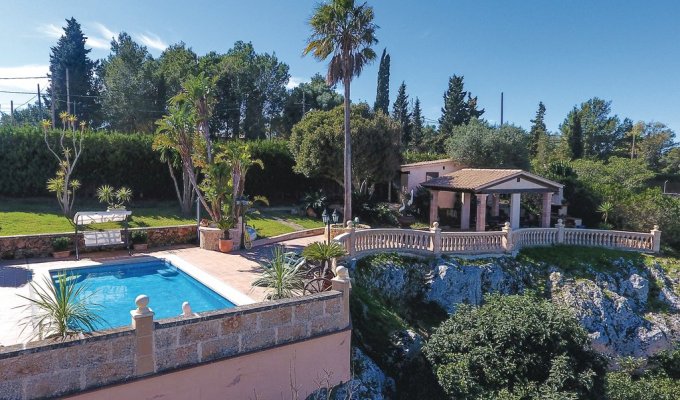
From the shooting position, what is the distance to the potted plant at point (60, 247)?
1362 centimetres

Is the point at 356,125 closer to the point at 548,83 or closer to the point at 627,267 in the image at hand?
the point at 627,267

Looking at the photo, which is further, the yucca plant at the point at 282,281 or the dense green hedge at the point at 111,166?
the dense green hedge at the point at 111,166

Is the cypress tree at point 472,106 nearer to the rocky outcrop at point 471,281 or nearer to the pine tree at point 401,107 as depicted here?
the pine tree at point 401,107

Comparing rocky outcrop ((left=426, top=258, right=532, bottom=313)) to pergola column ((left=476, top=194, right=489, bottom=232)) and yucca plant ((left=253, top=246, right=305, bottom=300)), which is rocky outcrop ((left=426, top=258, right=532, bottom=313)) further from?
yucca plant ((left=253, top=246, right=305, bottom=300))

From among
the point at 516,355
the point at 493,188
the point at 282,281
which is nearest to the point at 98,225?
the point at 282,281

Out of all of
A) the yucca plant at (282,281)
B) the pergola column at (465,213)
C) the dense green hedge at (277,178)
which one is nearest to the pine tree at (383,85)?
the dense green hedge at (277,178)

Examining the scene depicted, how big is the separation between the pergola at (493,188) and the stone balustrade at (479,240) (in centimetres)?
246

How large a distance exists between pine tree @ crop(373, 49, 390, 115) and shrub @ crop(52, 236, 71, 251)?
3887 centimetres

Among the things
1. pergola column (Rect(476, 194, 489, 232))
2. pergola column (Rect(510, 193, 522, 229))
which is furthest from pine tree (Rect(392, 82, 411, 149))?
pergola column (Rect(476, 194, 489, 232))

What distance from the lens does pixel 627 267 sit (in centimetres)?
1834

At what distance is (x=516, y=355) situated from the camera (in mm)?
9141

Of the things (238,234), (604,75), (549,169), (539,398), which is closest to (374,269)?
(238,234)

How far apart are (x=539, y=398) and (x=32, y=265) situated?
46.0ft

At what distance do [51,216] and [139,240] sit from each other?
7707 mm
